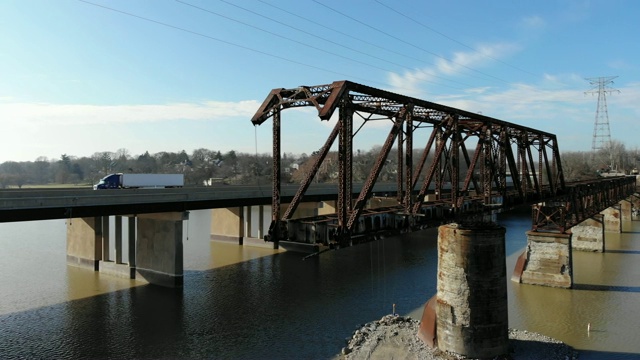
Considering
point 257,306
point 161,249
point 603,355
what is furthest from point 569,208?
point 161,249

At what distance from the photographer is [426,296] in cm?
2841

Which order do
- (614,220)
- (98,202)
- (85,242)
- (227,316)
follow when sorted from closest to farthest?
(227,316)
(98,202)
(85,242)
(614,220)

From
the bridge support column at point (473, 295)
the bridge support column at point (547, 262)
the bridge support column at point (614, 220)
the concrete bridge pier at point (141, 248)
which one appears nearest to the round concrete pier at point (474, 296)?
the bridge support column at point (473, 295)

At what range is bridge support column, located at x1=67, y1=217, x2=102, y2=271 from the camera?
34.4 metres

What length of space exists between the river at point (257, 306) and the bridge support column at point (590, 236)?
3.77ft

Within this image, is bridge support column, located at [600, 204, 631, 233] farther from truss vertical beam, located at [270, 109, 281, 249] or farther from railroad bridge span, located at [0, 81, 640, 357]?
truss vertical beam, located at [270, 109, 281, 249]

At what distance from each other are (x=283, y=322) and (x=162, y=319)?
6.62 meters

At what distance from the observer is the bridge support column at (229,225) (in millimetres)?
49656

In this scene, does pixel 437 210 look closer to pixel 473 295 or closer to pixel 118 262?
pixel 473 295

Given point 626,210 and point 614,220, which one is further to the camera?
point 626,210

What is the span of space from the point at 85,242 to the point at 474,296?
30690 millimetres

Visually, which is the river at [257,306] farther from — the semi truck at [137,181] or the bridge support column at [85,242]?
the semi truck at [137,181]

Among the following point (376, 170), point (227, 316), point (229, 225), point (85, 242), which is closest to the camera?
point (376, 170)

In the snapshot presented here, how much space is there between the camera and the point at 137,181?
54781 mm
